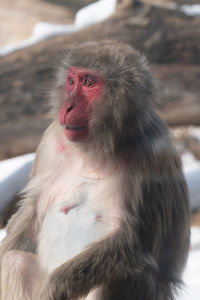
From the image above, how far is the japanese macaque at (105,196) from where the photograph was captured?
2393 mm

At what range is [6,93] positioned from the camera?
18.6 ft

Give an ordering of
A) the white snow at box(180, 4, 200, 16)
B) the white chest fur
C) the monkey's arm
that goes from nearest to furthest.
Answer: the monkey's arm < the white chest fur < the white snow at box(180, 4, 200, 16)

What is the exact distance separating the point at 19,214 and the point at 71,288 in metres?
0.64

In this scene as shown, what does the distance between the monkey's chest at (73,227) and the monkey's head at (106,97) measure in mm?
286

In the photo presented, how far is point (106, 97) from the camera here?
2418 millimetres

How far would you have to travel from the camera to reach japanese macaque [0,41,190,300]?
94.2 inches

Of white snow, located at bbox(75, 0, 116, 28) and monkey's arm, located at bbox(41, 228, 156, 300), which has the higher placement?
white snow, located at bbox(75, 0, 116, 28)

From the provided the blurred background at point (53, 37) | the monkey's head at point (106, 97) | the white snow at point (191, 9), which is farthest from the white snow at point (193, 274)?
the white snow at point (191, 9)

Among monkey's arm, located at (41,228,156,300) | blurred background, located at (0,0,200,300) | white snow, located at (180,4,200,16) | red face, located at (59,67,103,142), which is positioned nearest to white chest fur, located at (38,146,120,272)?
monkey's arm, located at (41,228,156,300)

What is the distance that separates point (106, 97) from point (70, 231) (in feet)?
2.12

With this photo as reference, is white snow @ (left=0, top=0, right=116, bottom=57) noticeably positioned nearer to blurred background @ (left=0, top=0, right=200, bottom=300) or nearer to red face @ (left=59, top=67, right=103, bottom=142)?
blurred background @ (left=0, top=0, right=200, bottom=300)

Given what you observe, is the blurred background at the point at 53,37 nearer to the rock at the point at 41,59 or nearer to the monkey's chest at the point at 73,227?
the rock at the point at 41,59

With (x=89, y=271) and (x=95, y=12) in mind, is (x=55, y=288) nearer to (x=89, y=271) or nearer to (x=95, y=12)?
(x=89, y=271)

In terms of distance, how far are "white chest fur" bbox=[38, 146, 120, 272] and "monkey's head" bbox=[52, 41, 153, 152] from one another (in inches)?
8.2
